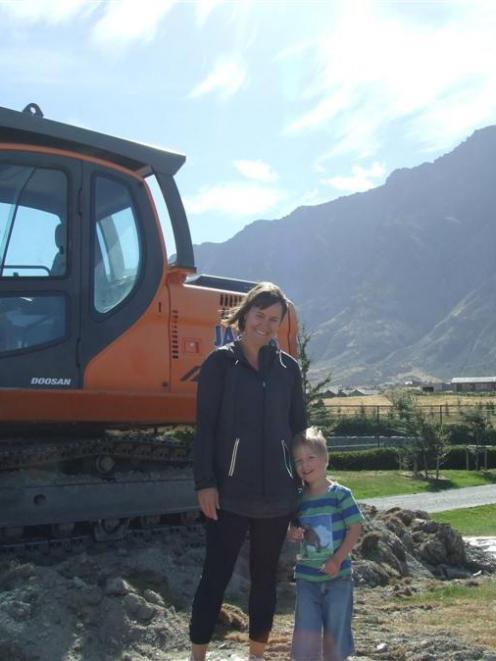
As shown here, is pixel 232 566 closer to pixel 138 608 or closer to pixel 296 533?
pixel 296 533

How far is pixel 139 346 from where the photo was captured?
7.32 m

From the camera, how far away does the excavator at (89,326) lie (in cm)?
681

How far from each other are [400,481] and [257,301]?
34.6 meters

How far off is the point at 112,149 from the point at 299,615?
13.5 feet

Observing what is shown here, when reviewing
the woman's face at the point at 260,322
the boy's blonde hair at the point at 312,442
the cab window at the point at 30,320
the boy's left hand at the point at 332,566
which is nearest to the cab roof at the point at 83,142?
the cab window at the point at 30,320

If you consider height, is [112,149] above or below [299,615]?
above

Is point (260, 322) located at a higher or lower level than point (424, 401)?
lower

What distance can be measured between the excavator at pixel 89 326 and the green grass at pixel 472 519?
41.9 feet

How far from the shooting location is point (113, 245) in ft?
24.0

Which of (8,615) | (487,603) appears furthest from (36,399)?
(487,603)

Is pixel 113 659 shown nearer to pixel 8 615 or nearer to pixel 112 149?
pixel 8 615

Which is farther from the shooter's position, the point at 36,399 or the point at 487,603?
the point at 487,603

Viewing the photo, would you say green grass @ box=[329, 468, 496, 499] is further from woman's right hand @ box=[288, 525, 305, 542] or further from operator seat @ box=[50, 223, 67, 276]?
woman's right hand @ box=[288, 525, 305, 542]

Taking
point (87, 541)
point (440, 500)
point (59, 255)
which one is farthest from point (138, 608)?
point (440, 500)
